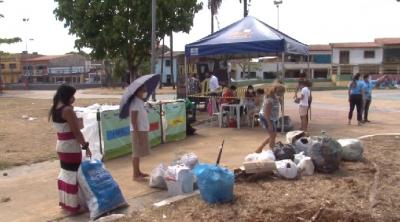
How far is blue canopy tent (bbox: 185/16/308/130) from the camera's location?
14.0 metres

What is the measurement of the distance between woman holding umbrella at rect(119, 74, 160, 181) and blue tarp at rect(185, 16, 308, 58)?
678 cm

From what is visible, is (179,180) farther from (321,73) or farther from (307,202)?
(321,73)

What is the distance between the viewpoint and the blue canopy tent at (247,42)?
1399 centimetres


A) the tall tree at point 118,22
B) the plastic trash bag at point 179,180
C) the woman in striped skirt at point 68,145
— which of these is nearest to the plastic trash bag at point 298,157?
the plastic trash bag at point 179,180

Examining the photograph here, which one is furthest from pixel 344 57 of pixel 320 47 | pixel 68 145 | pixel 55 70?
pixel 68 145

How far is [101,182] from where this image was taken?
6160 mm

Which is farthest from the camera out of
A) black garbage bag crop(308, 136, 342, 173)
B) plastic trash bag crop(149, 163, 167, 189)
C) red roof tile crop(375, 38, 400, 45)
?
red roof tile crop(375, 38, 400, 45)

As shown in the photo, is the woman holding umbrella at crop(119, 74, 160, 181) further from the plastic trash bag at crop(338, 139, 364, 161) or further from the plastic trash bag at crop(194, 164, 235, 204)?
the plastic trash bag at crop(338, 139, 364, 161)

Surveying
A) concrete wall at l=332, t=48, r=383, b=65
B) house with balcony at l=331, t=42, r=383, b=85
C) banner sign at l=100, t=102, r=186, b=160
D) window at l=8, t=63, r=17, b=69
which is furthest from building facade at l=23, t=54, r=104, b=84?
banner sign at l=100, t=102, r=186, b=160

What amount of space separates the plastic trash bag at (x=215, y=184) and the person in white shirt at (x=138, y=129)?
5.54 feet

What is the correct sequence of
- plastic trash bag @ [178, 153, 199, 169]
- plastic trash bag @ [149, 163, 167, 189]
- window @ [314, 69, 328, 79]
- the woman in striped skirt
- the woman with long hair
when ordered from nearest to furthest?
1. the woman in striped skirt
2. plastic trash bag @ [149, 163, 167, 189]
3. plastic trash bag @ [178, 153, 199, 169]
4. the woman with long hair
5. window @ [314, 69, 328, 79]

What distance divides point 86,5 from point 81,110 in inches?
554

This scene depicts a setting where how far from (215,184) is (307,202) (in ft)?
3.78

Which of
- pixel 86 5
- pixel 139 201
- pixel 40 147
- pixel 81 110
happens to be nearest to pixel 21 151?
pixel 40 147
